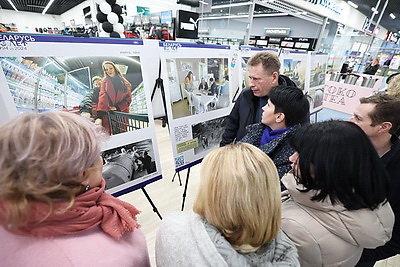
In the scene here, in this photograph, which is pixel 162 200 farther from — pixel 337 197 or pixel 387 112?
pixel 387 112

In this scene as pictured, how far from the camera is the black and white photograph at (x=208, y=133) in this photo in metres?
1.86

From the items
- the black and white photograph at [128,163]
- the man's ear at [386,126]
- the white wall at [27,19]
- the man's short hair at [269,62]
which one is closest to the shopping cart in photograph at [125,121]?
the black and white photograph at [128,163]

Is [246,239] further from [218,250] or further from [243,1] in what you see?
[243,1]

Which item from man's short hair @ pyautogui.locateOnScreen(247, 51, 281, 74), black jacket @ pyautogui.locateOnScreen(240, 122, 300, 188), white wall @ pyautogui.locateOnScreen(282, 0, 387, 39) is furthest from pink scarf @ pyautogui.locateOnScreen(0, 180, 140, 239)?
white wall @ pyautogui.locateOnScreen(282, 0, 387, 39)

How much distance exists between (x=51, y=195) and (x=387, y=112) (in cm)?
182

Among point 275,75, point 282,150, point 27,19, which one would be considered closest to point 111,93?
point 282,150

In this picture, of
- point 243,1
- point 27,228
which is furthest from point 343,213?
point 243,1

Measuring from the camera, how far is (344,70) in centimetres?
715

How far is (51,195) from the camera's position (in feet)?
1.57

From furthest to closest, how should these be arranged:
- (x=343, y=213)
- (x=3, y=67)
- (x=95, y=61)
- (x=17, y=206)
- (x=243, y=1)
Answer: (x=243, y=1), (x=95, y=61), (x=3, y=67), (x=343, y=213), (x=17, y=206)

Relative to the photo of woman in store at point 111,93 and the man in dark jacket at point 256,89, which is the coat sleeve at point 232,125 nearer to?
the man in dark jacket at point 256,89

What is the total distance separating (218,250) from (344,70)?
8.91 metres

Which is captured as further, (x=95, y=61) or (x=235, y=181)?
(x=95, y=61)

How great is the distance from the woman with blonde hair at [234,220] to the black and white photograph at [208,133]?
1.19m
